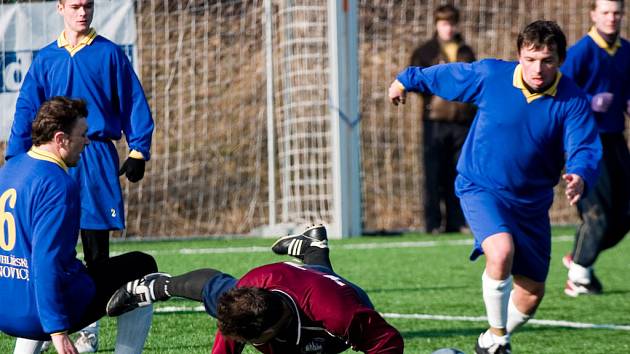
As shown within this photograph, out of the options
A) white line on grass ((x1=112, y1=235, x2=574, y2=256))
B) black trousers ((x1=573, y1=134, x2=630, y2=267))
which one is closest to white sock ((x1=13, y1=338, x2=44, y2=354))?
black trousers ((x1=573, y1=134, x2=630, y2=267))

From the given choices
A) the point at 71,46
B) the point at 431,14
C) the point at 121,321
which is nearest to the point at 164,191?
the point at 431,14

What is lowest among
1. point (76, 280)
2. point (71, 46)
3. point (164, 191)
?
point (164, 191)

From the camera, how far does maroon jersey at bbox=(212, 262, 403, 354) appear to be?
4.41 m

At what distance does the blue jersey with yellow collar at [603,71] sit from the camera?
8.16m

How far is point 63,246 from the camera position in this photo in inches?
177

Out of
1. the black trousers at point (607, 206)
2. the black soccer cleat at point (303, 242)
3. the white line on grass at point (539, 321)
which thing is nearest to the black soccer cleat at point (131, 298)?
the black soccer cleat at point (303, 242)

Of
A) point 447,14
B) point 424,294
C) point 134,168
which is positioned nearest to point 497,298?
point 134,168

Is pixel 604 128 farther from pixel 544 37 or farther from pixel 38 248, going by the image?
pixel 38 248

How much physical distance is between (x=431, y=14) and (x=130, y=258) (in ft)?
37.3

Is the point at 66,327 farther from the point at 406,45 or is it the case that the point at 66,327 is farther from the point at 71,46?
the point at 406,45

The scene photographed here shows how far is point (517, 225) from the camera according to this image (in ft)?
19.7

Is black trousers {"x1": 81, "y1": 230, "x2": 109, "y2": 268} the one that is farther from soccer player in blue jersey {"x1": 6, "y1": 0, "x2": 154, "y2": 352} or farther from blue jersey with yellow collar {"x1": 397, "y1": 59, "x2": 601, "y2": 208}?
blue jersey with yellow collar {"x1": 397, "y1": 59, "x2": 601, "y2": 208}

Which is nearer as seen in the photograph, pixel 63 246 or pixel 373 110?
pixel 63 246

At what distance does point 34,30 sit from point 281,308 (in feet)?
20.8
